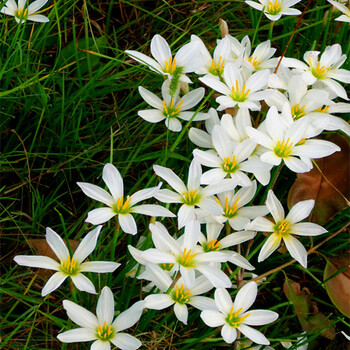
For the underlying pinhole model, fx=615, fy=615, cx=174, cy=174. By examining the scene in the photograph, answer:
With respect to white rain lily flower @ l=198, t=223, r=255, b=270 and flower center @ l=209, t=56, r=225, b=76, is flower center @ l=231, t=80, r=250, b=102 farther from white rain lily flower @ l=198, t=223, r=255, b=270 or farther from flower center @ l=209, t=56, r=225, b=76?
white rain lily flower @ l=198, t=223, r=255, b=270

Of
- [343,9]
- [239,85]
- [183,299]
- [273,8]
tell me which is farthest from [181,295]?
[343,9]

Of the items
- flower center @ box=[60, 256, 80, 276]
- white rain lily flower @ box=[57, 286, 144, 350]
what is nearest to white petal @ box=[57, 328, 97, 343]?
white rain lily flower @ box=[57, 286, 144, 350]

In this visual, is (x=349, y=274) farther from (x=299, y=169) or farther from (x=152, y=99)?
(x=152, y=99)

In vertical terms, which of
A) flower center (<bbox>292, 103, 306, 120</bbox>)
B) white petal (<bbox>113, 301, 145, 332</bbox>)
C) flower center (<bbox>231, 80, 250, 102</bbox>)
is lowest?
white petal (<bbox>113, 301, 145, 332</bbox>)

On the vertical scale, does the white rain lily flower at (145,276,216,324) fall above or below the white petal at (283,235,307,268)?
below

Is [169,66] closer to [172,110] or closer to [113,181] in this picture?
[172,110]

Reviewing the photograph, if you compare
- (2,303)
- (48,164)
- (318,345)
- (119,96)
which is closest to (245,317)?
(318,345)
